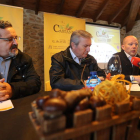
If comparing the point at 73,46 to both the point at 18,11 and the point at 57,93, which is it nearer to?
the point at 57,93

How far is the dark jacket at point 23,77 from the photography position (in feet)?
3.76

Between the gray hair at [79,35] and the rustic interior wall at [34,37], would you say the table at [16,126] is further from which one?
the rustic interior wall at [34,37]

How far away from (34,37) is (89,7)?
2.44 m

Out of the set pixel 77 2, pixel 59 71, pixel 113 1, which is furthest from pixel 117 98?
pixel 113 1

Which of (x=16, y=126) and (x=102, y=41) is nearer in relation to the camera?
(x=16, y=126)

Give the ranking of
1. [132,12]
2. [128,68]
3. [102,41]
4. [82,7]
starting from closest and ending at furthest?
[128,68]
[82,7]
[132,12]
[102,41]

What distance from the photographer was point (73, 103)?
0.31m

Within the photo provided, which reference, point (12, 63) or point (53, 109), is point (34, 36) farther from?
point (53, 109)

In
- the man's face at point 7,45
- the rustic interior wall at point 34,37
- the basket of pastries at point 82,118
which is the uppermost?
the rustic interior wall at point 34,37

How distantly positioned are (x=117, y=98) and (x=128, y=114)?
0.06 m

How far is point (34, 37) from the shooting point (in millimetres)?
4328

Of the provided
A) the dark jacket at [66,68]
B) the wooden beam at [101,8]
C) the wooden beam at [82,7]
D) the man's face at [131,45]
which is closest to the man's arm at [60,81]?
the dark jacket at [66,68]

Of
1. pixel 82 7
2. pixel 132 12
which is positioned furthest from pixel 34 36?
pixel 132 12

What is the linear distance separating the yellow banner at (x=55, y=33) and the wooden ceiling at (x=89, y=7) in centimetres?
67
